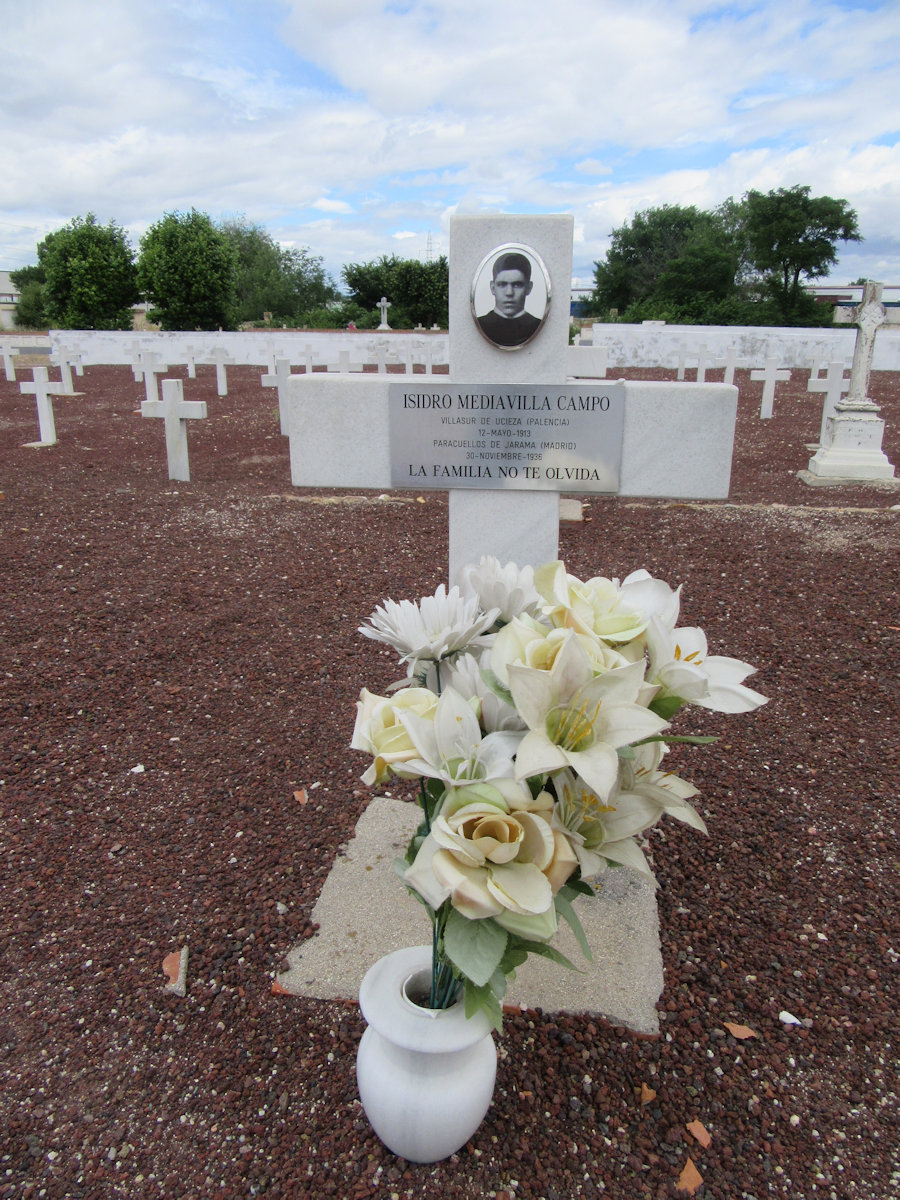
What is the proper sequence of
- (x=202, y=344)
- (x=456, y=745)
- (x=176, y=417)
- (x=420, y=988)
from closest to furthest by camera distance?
(x=456, y=745) < (x=420, y=988) < (x=176, y=417) < (x=202, y=344)

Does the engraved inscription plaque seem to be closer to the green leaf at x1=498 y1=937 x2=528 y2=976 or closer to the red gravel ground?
the red gravel ground

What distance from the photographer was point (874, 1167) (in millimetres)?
1655

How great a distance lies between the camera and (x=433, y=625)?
1385 mm

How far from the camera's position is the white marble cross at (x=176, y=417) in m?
7.83

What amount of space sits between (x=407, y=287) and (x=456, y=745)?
133 ft

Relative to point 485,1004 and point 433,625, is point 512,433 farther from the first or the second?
point 485,1004

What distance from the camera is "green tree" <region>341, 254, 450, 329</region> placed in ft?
124

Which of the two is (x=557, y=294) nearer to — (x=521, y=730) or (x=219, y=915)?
(x=521, y=730)

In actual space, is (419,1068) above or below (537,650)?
below

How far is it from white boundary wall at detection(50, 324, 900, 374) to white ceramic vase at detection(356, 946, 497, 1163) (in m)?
Result: 23.3

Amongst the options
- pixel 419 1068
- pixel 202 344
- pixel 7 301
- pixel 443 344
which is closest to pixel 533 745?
pixel 419 1068

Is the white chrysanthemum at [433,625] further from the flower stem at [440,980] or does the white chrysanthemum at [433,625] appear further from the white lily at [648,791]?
the flower stem at [440,980]

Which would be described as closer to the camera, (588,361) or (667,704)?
(667,704)

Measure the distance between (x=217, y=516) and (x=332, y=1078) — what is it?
16.7 ft
